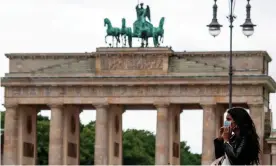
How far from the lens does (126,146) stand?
542ft

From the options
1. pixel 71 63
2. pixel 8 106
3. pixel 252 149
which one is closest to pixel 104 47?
pixel 71 63

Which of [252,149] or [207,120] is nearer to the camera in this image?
[252,149]

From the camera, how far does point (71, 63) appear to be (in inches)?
4210

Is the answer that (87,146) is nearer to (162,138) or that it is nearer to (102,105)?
(102,105)

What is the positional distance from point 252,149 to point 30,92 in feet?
318

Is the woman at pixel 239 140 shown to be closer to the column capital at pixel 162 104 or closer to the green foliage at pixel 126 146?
the column capital at pixel 162 104

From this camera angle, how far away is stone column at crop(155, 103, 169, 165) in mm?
103062

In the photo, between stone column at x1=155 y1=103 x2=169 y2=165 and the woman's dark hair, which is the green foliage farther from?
the woman's dark hair

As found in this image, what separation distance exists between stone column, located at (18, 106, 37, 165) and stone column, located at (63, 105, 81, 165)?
346 centimetres

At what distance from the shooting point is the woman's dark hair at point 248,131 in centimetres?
1041

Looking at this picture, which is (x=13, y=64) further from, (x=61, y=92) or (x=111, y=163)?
(x=111, y=163)

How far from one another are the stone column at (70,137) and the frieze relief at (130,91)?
Result: 2.20 meters

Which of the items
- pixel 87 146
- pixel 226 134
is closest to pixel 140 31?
pixel 87 146

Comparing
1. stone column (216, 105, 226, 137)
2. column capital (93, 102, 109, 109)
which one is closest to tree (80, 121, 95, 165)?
column capital (93, 102, 109, 109)
